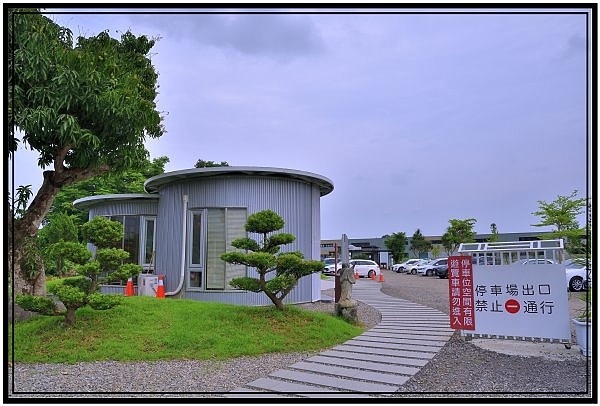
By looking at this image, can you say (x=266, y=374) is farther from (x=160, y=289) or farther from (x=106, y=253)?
(x=160, y=289)

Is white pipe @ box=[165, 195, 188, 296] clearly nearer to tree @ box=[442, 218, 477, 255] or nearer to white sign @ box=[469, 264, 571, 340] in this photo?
white sign @ box=[469, 264, 571, 340]

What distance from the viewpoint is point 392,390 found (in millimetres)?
4340

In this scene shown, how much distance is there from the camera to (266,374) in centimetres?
493

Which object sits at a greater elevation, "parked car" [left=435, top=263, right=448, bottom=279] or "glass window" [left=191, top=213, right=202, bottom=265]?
"glass window" [left=191, top=213, right=202, bottom=265]

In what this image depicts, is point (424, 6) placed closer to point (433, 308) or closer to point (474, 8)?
point (474, 8)

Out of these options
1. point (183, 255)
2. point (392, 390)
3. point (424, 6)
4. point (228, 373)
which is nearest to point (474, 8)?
point (424, 6)

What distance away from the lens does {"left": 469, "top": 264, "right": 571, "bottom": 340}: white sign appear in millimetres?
6059

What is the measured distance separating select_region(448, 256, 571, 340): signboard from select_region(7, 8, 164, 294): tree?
4838 millimetres

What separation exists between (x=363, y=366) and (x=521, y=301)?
8.20 feet

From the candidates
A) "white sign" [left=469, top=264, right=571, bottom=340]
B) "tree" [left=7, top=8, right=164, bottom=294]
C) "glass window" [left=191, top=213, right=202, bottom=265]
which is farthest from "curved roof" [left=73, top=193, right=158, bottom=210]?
"white sign" [left=469, top=264, right=571, bottom=340]

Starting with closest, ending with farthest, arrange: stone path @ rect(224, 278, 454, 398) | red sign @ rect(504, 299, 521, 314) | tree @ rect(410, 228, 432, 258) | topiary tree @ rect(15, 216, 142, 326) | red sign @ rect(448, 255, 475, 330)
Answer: stone path @ rect(224, 278, 454, 398) → topiary tree @ rect(15, 216, 142, 326) → red sign @ rect(504, 299, 521, 314) → red sign @ rect(448, 255, 475, 330) → tree @ rect(410, 228, 432, 258)

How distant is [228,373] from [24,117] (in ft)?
11.9

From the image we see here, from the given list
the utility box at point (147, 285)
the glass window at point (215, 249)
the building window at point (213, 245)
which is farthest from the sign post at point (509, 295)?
the utility box at point (147, 285)

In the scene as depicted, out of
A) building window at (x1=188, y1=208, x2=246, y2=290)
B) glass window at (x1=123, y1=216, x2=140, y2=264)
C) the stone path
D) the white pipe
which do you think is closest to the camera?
the stone path
